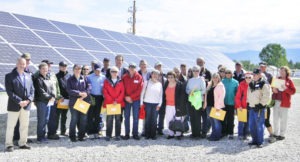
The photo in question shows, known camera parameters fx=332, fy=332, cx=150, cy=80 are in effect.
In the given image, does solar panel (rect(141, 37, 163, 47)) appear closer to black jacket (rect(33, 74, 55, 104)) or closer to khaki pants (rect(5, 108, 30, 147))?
black jacket (rect(33, 74, 55, 104))

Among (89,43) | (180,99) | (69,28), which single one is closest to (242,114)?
(180,99)

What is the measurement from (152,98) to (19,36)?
21.3ft

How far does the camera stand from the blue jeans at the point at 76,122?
8.09 metres

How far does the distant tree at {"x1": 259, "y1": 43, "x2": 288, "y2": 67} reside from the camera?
231ft

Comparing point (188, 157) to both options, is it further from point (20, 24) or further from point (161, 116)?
point (20, 24)

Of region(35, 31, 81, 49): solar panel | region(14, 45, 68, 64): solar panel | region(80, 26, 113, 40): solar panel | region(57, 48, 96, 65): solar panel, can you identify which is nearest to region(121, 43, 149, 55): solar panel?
region(80, 26, 113, 40): solar panel

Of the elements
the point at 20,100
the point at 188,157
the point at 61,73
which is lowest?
the point at 188,157

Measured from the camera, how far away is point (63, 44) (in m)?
13.8

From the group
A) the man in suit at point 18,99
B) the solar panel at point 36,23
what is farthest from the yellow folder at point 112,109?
the solar panel at point 36,23

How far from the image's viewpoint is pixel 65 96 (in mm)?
8492

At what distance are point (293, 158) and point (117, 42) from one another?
12.8m

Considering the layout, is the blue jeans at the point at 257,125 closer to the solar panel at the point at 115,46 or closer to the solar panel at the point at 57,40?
Result: the solar panel at the point at 57,40

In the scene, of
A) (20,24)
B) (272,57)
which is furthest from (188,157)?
(272,57)

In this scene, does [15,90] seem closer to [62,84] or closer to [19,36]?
[62,84]
